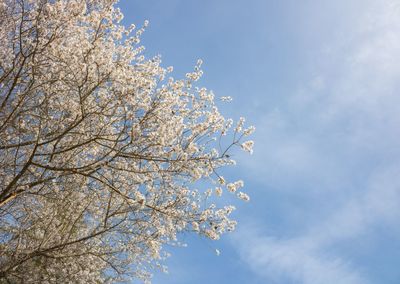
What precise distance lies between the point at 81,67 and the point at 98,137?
1382mm

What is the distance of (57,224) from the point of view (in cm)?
987

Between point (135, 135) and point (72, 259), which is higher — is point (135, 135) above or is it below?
above

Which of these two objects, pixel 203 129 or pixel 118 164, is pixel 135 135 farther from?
pixel 203 129

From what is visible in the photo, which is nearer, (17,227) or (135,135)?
(135,135)

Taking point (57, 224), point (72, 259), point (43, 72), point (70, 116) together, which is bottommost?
point (72, 259)

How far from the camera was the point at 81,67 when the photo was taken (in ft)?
25.4

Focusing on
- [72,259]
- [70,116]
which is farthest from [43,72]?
[72,259]

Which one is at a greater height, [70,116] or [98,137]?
[70,116]

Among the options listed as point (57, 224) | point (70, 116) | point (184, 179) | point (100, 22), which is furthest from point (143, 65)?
point (57, 224)

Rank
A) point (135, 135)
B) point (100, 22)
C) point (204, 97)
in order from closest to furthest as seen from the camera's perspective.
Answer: point (135, 135) < point (100, 22) < point (204, 97)

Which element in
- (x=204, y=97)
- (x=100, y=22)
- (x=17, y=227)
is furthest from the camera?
(x=17, y=227)

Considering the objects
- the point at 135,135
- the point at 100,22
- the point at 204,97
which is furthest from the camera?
the point at 204,97

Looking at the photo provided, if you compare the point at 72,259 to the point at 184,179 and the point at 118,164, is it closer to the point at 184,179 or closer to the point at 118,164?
the point at 118,164

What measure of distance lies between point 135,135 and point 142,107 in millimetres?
664
